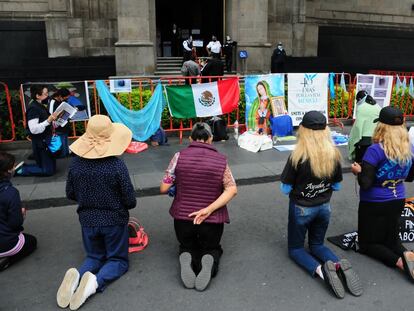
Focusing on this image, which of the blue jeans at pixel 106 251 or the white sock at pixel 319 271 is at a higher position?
the blue jeans at pixel 106 251

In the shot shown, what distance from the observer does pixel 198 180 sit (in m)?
4.00

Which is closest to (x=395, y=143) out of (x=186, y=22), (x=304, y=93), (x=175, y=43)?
(x=304, y=93)

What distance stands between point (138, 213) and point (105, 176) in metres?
2.11

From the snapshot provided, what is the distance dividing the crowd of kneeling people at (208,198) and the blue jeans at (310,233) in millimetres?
10

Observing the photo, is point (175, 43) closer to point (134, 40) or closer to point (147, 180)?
point (134, 40)

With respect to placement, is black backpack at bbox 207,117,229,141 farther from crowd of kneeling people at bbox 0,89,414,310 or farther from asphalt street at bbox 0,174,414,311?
crowd of kneeling people at bbox 0,89,414,310

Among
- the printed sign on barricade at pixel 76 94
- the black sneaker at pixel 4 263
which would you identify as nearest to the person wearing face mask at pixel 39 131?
the printed sign on barricade at pixel 76 94

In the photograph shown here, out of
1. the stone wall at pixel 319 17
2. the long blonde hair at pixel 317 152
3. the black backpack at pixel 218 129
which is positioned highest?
the stone wall at pixel 319 17

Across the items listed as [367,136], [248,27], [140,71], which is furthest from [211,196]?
[248,27]

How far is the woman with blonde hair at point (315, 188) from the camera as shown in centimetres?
377

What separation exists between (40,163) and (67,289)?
420 centimetres

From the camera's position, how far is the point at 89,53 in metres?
18.0

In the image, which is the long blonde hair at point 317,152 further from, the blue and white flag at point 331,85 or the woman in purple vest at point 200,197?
the blue and white flag at point 331,85

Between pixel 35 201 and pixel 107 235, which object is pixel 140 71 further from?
pixel 107 235
